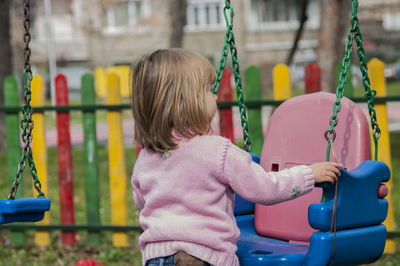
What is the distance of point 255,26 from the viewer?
3134 centimetres

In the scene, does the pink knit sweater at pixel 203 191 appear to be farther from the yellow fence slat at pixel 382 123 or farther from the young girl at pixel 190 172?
the yellow fence slat at pixel 382 123

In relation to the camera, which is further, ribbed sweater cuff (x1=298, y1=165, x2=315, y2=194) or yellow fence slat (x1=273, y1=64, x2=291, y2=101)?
yellow fence slat (x1=273, y1=64, x2=291, y2=101)

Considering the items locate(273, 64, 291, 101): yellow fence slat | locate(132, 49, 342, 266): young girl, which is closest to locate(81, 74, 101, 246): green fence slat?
locate(273, 64, 291, 101): yellow fence slat

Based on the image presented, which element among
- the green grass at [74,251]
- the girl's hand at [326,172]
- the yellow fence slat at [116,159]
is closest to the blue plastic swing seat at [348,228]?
the girl's hand at [326,172]

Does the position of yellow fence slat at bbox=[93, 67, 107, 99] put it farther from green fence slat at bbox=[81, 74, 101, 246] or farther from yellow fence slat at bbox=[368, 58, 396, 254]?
yellow fence slat at bbox=[368, 58, 396, 254]

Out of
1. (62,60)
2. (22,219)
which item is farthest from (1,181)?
(62,60)

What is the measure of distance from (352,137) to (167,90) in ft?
3.00

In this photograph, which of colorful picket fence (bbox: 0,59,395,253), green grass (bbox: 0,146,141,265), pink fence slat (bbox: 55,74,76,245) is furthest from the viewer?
pink fence slat (bbox: 55,74,76,245)

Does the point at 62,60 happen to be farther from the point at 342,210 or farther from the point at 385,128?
the point at 342,210

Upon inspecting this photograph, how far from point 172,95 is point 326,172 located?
1.96 ft

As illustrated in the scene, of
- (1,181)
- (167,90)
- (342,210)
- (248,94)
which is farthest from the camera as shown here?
(1,181)

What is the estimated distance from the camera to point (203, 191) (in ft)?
7.28

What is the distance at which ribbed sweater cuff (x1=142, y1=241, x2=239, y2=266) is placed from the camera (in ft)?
7.23

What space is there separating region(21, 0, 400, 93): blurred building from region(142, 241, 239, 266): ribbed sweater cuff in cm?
2737
